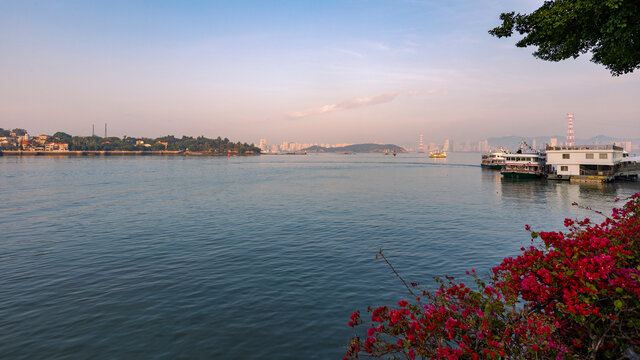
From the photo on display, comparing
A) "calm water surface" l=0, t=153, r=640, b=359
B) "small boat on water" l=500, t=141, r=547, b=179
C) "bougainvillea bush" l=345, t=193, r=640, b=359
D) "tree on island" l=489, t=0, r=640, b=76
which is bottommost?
"calm water surface" l=0, t=153, r=640, b=359

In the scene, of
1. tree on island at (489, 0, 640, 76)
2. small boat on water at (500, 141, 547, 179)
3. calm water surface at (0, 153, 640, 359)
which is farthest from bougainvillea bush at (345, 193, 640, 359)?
small boat on water at (500, 141, 547, 179)

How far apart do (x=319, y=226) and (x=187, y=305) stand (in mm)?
19215

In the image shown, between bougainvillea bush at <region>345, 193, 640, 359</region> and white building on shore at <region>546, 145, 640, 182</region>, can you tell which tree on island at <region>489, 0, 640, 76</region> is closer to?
bougainvillea bush at <region>345, 193, 640, 359</region>

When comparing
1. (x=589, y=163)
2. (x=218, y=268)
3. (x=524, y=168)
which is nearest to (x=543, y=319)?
(x=218, y=268)

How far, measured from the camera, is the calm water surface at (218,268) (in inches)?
499

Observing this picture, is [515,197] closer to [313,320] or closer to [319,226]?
[319,226]

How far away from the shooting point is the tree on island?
1591cm

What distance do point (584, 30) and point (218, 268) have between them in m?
24.7

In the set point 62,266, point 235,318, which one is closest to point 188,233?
point 62,266

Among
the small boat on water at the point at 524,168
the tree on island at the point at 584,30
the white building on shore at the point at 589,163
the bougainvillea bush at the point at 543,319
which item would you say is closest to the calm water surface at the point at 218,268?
the bougainvillea bush at the point at 543,319

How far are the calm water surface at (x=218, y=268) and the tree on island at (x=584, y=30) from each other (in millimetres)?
13402

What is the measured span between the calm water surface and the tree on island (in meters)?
13.4

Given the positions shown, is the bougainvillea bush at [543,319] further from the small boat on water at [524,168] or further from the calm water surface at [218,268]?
the small boat on water at [524,168]

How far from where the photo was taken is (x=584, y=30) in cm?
1827
